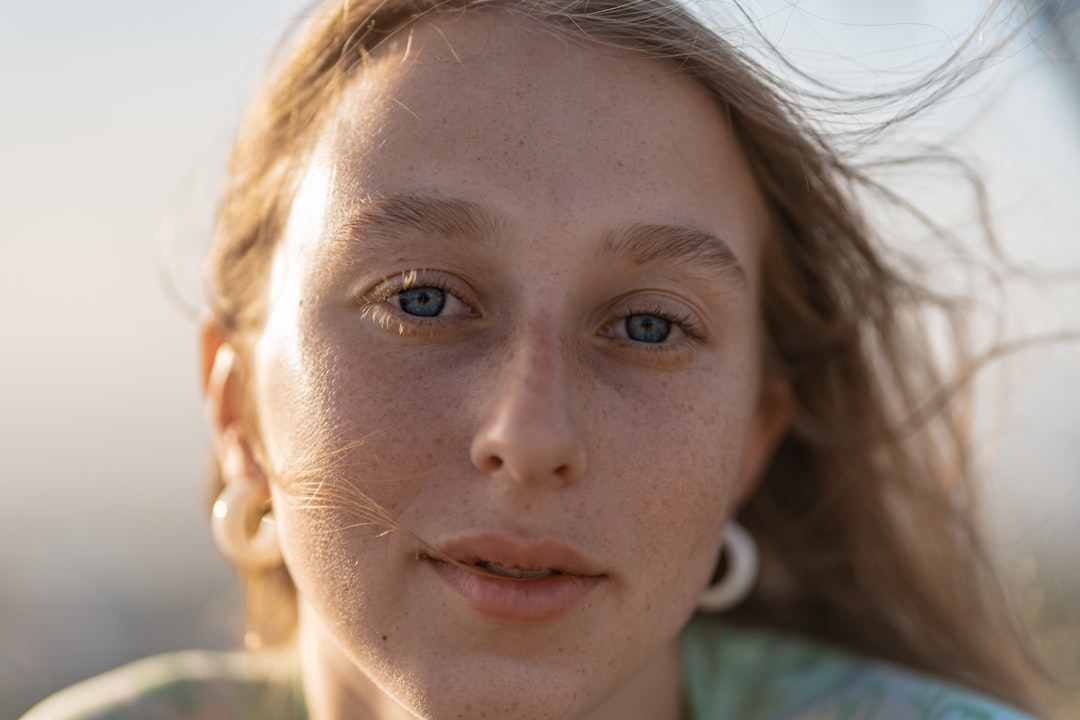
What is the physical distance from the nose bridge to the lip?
0.11m

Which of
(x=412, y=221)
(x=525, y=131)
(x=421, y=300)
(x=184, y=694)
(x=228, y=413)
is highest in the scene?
(x=525, y=131)

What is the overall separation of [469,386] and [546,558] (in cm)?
29

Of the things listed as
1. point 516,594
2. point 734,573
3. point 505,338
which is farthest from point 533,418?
point 734,573

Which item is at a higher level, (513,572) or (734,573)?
(513,572)

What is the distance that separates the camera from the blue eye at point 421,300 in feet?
5.78

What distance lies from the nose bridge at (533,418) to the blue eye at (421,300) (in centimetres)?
16

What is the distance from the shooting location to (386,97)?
6.01ft

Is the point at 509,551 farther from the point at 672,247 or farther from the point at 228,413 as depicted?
the point at 228,413

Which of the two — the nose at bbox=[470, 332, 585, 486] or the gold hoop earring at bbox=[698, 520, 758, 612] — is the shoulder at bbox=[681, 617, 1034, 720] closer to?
the gold hoop earring at bbox=[698, 520, 758, 612]

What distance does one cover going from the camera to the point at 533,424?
1589 millimetres

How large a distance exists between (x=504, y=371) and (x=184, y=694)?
135 centimetres

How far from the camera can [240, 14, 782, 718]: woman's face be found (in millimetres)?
1638

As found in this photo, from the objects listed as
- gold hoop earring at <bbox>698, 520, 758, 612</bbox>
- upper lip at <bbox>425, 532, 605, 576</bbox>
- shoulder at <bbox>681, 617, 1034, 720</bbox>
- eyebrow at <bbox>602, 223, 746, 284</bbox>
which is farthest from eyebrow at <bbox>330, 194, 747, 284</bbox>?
shoulder at <bbox>681, 617, 1034, 720</bbox>

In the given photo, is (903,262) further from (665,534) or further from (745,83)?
(665,534)
